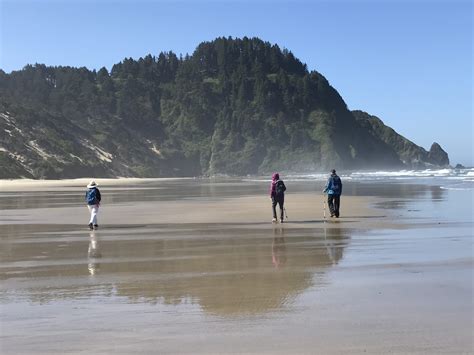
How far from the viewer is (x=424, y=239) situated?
12477mm

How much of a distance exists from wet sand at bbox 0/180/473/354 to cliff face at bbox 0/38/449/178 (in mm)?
72930

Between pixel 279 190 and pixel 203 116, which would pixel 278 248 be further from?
pixel 203 116

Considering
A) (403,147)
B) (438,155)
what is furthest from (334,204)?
(438,155)

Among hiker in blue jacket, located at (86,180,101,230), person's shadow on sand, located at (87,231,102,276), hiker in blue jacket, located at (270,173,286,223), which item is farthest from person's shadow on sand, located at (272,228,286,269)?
hiker in blue jacket, located at (86,180,101,230)

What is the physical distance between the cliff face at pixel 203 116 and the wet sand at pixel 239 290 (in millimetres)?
72930

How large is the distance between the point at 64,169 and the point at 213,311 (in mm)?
73292

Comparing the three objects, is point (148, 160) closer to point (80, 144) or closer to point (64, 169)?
point (80, 144)

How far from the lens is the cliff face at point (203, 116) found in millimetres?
101688

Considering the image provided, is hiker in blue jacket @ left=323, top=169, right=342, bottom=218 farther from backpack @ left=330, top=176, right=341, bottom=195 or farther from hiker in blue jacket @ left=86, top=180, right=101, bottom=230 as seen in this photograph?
hiker in blue jacket @ left=86, top=180, right=101, bottom=230

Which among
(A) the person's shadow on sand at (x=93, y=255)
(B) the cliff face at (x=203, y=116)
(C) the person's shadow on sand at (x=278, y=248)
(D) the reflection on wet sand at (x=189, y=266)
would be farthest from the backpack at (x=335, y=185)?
(B) the cliff face at (x=203, y=116)

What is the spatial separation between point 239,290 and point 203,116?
436 ft

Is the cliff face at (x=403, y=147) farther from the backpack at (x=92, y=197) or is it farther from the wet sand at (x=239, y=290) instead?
the wet sand at (x=239, y=290)

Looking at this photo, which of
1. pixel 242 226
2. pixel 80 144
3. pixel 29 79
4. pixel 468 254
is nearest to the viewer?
pixel 468 254

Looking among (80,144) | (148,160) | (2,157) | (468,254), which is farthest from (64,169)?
(468,254)
